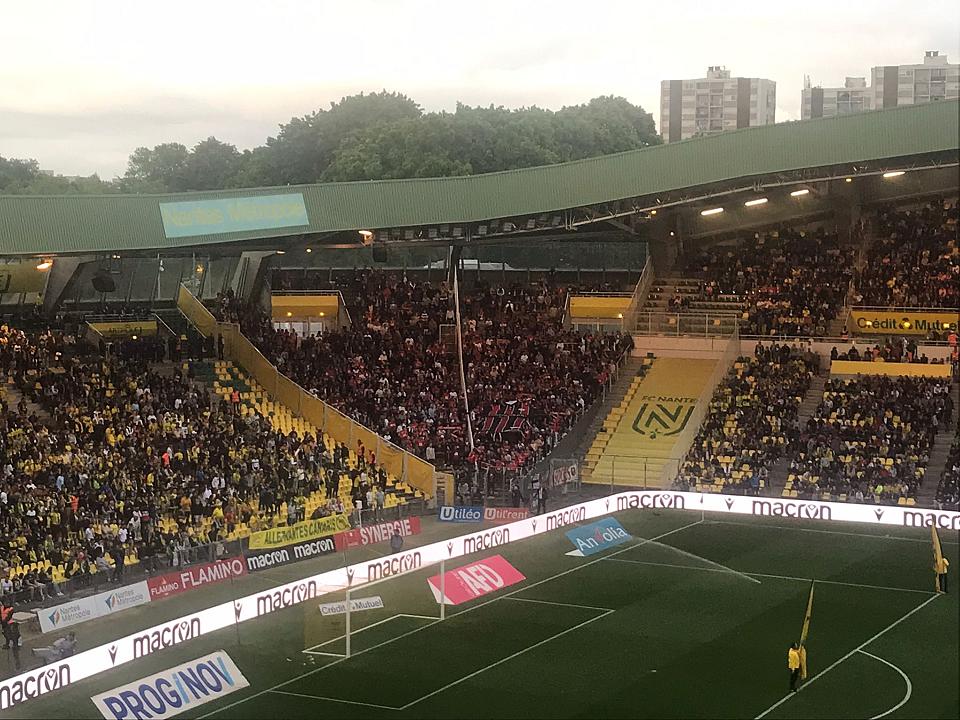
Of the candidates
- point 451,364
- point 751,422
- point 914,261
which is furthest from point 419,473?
point 914,261

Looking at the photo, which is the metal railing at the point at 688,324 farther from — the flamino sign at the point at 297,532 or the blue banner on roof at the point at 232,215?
the flamino sign at the point at 297,532

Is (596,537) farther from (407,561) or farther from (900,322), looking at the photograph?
(900,322)

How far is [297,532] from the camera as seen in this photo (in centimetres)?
3331

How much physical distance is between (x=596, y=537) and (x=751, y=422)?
40.6 feet

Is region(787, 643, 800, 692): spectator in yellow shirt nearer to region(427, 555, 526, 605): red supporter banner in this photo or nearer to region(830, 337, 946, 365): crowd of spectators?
region(427, 555, 526, 605): red supporter banner

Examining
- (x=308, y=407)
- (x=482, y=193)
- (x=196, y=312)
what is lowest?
(x=308, y=407)

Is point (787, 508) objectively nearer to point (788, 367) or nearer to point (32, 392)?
point (788, 367)

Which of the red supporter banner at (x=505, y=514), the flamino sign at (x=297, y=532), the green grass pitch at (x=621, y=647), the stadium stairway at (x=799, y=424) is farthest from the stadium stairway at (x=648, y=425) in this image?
the flamino sign at (x=297, y=532)

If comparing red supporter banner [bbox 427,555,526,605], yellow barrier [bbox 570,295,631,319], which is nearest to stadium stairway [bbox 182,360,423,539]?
red supporter banner [bbox 427,555,526,605]

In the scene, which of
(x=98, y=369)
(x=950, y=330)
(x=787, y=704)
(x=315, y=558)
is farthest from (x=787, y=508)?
(x=98, y=369)

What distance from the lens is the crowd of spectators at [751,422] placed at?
4466cm

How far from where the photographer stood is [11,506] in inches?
1291

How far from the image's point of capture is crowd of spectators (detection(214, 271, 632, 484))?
153 ft

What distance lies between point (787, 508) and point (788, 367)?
9.36 metres
